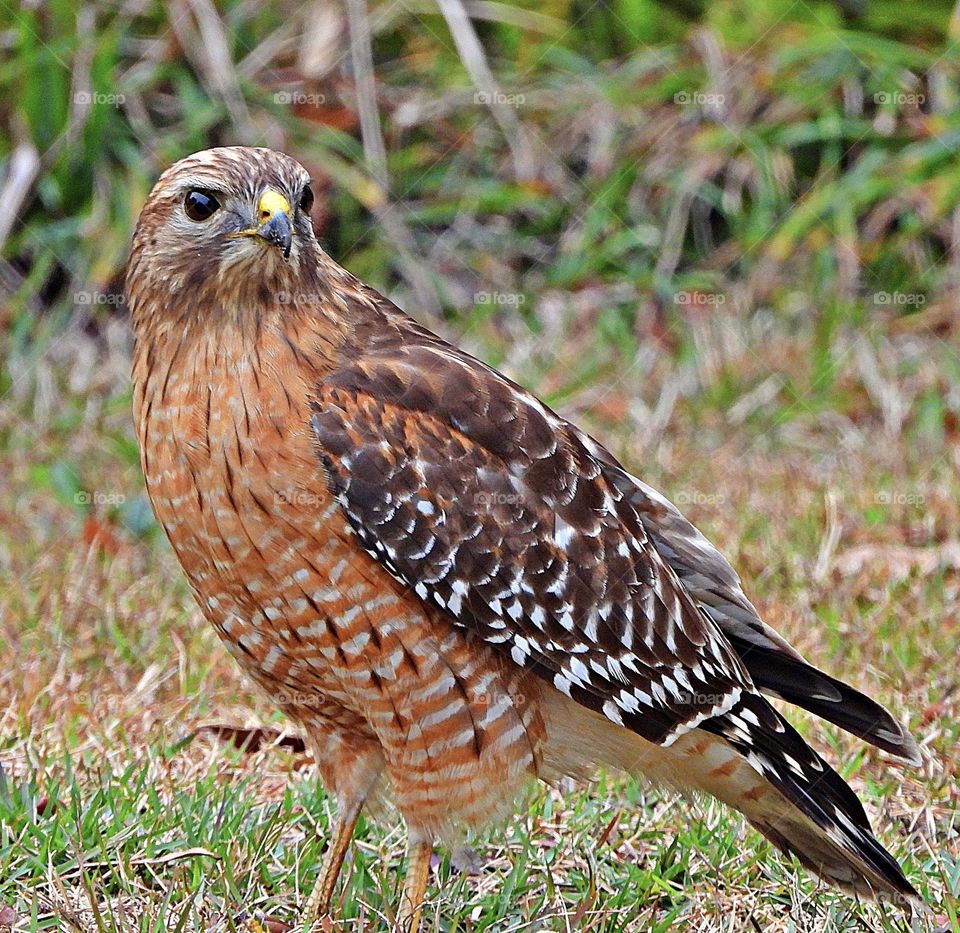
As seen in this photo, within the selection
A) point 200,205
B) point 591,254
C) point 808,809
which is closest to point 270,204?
point 200,205

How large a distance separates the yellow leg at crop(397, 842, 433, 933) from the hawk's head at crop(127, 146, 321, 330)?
1370mm

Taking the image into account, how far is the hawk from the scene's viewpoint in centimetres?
344

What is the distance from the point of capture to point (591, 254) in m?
8.13

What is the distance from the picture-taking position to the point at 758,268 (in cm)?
795

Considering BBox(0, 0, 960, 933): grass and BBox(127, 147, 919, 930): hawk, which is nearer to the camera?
BBox(127, 147, 919, 930): hawk

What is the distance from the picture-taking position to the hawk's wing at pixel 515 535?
3504 millimetres

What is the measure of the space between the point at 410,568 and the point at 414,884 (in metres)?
0.79

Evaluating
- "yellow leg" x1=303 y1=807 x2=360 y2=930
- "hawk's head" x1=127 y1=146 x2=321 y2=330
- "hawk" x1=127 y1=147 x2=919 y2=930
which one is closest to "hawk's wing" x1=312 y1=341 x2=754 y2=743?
"hawk" x1=127 y1=147 x2=919 y2=930

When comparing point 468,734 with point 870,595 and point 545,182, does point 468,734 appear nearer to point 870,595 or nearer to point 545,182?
point 870,595

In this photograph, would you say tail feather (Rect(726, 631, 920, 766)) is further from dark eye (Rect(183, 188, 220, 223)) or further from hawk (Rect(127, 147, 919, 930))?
dark eye (Rect(183, 188, 220, 223))

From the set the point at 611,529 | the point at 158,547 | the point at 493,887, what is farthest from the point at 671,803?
the point at 158,547

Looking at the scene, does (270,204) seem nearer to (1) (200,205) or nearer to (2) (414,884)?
(1) (200,205)

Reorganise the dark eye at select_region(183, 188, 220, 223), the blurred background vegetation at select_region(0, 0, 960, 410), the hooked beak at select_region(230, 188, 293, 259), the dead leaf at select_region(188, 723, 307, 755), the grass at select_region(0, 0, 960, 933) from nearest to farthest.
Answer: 1. the hooked beak at select_region(230, 188, 293, 259)
2. the dark eye at select_region(183, 188, 220, 223)
3. the dead leaf at select_region(188, 723, 307, 755)
4. the grass at select_region(0, 0, 960, 933)
5. the blurred background vegetation at select_region(0, 0, 960, 410)

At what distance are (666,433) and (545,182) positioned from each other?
75.1 inches
